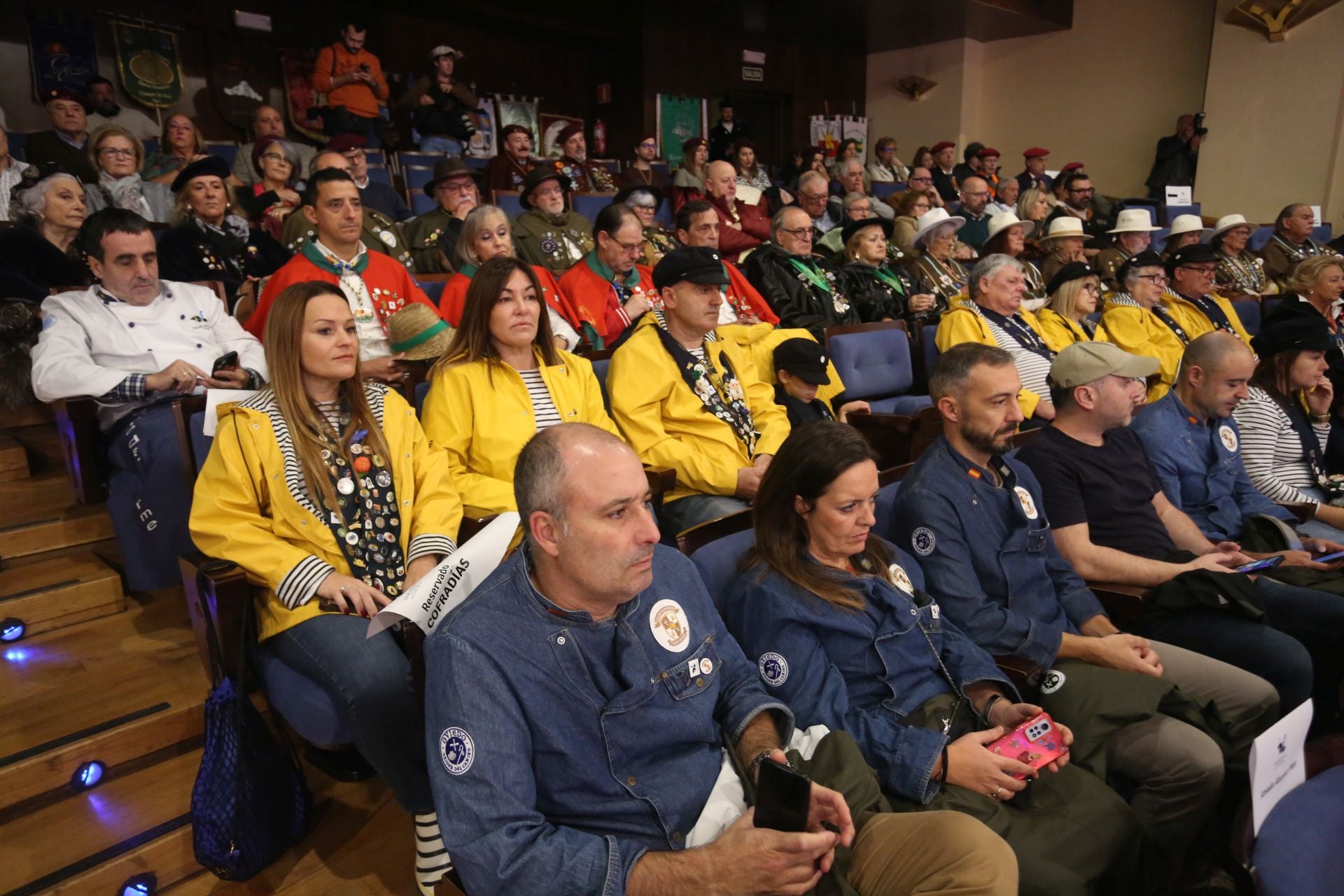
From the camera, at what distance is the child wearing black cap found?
2.87m

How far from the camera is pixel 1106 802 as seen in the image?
140 centimetres

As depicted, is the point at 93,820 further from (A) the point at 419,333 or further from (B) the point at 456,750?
(A) the point at 419,333

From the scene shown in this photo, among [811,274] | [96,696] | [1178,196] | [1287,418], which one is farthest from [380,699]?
[1178,196]

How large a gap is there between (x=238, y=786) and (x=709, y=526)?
1.03m

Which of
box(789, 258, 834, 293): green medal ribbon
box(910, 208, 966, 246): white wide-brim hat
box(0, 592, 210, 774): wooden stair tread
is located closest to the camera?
box(0, 592, 210, 774): wooden stair tread

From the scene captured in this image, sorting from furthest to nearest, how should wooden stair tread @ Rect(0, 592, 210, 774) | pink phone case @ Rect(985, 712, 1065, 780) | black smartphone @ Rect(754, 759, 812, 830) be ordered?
wooden stair tread @ Rect(0, 592, 210, 774) → pink phone case @ Rect(985, 712, 1065, 780) → black smartphone @ Rect(754, 759, 812, 830)

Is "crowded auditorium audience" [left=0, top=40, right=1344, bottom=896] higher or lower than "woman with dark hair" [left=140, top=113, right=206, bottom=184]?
lower

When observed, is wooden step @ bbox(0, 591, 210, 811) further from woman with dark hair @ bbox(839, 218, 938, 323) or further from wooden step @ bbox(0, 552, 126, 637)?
woman with dark hair @ bbox(839, 218, 938, 323)

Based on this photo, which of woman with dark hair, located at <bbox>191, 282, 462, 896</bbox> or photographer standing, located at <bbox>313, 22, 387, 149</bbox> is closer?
woman with dark hair, located at <bbox>191, 282, 462, 896</bbox>

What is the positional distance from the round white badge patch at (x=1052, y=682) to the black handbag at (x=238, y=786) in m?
1.52

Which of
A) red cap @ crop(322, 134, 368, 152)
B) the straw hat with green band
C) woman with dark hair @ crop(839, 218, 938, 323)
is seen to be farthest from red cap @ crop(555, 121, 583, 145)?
the straw hat with green band

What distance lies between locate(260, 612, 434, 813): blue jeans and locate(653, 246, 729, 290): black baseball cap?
1.42 meters

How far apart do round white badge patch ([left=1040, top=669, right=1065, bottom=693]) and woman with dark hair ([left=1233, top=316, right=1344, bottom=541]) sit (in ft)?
5.18

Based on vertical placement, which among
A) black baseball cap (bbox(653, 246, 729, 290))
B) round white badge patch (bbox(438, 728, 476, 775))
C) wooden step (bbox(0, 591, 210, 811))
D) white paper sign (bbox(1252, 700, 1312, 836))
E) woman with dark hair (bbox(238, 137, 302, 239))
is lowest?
wooden step (bbox(0, 591, 210, 811))
